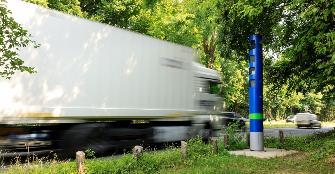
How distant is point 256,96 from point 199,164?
486cm

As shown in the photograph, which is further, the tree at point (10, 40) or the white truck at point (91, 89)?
the white truck at point (91, 89)

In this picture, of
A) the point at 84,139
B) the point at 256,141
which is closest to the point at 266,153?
the point at 256,141

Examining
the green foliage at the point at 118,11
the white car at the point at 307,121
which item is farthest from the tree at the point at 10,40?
the white car at the point at 307,121

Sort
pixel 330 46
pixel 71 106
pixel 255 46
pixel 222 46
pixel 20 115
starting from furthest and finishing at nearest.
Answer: pixel 222 46, pixel 255 46, pixel 71 106, pixel 20 115, pixel 330 46

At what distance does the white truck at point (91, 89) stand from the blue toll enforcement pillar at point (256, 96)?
2880 millimetres

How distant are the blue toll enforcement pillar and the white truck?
2.88m

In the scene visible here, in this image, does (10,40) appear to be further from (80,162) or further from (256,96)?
(256,96)

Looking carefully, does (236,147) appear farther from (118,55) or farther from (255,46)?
(118,55)

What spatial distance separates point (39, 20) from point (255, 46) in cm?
769

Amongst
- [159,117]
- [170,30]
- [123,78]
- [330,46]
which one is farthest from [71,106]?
[170,30]

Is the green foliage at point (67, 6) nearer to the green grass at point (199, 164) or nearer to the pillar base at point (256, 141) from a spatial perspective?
the pillar base at point (256, 141)

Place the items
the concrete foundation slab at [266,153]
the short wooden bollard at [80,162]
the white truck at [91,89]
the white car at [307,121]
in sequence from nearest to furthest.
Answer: the short wooden bollard at [80,162], the white truck at [91,89], the concrete foundation slab at [266,153], the white car at [307,121]

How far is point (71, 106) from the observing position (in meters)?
12.6

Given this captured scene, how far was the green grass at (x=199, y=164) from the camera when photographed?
10.4 meters
